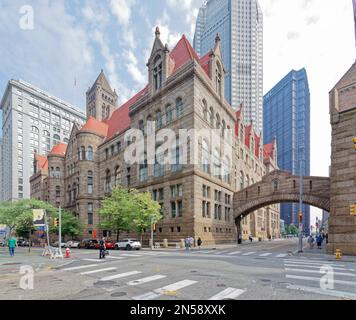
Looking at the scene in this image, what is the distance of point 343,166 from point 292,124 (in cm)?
15566

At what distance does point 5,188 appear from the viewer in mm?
115938

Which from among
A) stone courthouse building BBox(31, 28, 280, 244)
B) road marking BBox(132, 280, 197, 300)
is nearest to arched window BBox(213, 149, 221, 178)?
stone courthouse building BBox(31, 28, 280, 244)

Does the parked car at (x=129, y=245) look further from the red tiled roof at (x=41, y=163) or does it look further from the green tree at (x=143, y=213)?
the red tiled roof at (x=41, y=163)

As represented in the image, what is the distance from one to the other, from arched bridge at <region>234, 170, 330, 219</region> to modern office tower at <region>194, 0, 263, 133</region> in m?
128

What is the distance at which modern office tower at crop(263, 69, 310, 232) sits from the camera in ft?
529

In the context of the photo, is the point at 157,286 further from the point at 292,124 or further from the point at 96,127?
the point at 292,124

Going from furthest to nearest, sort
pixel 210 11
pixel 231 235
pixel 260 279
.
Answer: pixel 210 11 → pixel 231 235 → pixel 260 279

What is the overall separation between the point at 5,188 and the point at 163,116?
4226 inches

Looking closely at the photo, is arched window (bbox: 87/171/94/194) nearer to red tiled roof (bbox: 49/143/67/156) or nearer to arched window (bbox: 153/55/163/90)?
red tiled roof (bbox: 49/143/67/156)

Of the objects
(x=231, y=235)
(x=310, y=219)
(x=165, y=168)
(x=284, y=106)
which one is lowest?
(x=310, y=219)

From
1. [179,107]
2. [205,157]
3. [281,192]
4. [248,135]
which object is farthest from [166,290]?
[248,135]
